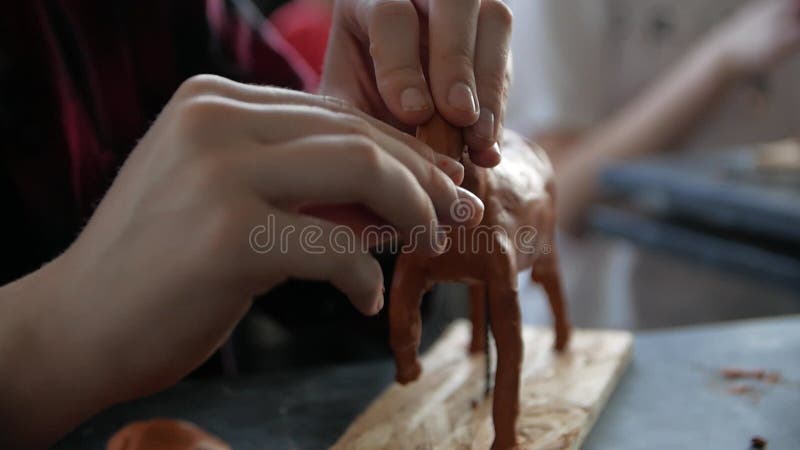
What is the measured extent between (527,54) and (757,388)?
81cm

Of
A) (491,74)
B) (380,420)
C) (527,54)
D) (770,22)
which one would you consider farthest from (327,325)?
Answer: (770,22)

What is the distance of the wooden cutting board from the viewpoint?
22.7 inches

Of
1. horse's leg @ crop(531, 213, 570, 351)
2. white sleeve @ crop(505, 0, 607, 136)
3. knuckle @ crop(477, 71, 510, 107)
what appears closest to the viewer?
knuckle @ crop(477, 71, 510, 107)

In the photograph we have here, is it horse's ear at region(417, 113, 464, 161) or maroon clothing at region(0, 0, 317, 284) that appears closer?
horse's ear at region(417, 113, 464, 161)

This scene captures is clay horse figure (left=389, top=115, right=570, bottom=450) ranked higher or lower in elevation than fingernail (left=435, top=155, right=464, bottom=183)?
lower

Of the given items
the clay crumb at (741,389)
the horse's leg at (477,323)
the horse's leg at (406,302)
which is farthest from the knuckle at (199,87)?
the clay crumb at (741,389)

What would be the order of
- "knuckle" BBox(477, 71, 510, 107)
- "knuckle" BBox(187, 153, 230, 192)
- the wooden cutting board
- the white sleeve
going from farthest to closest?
the white sleeve
the wooden cutting board
"knuckle" BBox(477, 71, 510, 107)
"knuckle" BBox(187, 153, 230, 192)

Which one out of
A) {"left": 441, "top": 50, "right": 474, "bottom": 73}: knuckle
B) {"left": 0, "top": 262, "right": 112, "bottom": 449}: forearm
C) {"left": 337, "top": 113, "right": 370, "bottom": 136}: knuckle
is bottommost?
{"left": 0, "top": 262, "right": 112, "bottom": 449}: forearm

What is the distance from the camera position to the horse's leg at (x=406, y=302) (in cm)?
55

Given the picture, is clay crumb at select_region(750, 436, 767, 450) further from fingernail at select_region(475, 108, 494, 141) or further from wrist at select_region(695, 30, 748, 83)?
wrist at select_region(695, 30, 748, 83)

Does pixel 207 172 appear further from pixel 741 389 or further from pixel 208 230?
pixel 741 389

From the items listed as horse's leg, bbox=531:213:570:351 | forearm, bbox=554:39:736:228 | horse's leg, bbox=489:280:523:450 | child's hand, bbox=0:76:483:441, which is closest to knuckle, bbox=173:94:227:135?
child's hand, bbox=0:76:483:441

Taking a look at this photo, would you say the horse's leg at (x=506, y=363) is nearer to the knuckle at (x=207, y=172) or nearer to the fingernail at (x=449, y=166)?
the fingernail at (x=449, y=166)

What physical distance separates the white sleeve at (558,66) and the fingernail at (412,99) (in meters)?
0.87
